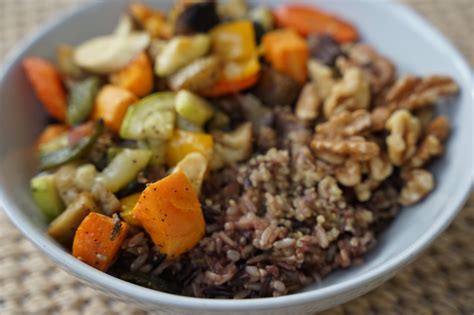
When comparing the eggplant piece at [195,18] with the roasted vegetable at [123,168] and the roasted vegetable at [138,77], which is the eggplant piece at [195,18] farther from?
the roasted vegetable at [123,168]

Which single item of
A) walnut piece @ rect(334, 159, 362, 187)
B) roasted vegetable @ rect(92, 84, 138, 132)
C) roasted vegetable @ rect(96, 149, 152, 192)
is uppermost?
roasted vegetable @ rect(92, 84, 138, 132)

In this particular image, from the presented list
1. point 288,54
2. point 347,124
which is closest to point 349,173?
point 347,124

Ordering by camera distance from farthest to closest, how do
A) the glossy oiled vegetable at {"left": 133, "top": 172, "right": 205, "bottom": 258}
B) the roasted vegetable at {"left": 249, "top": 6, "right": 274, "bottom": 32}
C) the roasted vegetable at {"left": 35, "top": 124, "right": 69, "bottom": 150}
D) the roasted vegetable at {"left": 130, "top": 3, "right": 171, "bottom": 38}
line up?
1. the roasted vegetable at {"left": 249, "top": 6, "right": 274, "bottom": 32}
2. the roasted vegetable at {"left": 130, "top": 3, "right": 171, "bottom": 38}
3. the roasted vegetable at {"left": 35, "top": 124, "right": 69, "bottom": 150}
4. the glossy oiled vegetable at {"left": 133, "top": 172, "right": 205, "bottom": 258}

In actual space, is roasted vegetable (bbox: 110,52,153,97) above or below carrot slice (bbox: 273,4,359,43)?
above

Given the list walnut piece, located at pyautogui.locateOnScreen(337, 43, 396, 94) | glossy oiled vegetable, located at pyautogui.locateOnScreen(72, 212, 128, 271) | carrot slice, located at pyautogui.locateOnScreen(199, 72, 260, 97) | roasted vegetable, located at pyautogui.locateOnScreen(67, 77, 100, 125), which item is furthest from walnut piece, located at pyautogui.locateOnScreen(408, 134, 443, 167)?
roasted vegetable, located at pyautogui.locateOnScreen(67, 77, 100, 125)

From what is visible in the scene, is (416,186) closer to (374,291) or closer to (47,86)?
(374,291)

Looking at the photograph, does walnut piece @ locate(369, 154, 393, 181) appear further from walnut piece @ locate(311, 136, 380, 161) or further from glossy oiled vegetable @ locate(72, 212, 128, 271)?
glossy oiled vegetable @ locate(72, 212, 128, 271)
